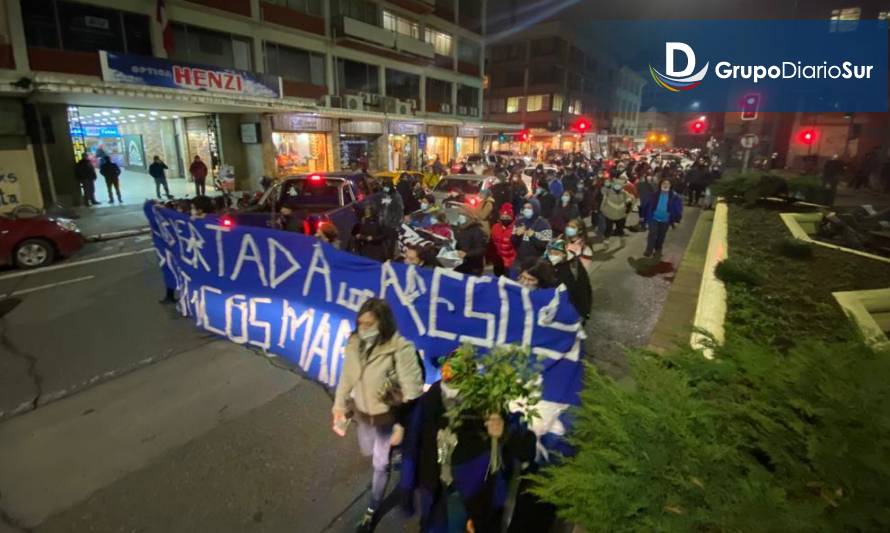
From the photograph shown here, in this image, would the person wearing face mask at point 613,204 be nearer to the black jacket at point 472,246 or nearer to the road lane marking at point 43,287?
the black jacket at point 472,246

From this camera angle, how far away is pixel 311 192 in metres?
10.1

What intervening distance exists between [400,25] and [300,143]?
1449 cm

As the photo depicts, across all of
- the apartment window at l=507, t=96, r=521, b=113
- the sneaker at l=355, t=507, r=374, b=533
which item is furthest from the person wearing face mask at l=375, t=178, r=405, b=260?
the apartment window at l=507, t=96, r=521, b=113

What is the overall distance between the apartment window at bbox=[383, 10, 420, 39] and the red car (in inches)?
1047

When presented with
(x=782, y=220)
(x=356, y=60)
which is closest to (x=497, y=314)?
(x=782, y=220)

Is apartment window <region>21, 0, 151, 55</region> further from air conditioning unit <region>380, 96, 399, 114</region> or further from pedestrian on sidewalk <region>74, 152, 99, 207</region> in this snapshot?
air conditioning unit <region>380, 96, 399, 114</region>

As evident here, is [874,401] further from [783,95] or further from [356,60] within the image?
[783,95]

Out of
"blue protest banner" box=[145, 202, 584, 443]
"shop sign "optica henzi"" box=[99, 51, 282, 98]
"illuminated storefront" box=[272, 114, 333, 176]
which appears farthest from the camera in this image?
"illuminated storefront" box=[272, 114, 333, 176]

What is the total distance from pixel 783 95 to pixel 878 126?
7058 mm

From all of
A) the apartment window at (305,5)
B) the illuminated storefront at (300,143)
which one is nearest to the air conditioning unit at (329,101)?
the illuminated storefront at (300,143)

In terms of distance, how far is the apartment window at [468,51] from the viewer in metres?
39.7

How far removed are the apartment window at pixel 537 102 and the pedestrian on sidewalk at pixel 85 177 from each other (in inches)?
1914

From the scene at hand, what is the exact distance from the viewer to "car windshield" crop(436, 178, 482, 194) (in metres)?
13.2

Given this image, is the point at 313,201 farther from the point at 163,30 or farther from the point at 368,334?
the point at 163,30
